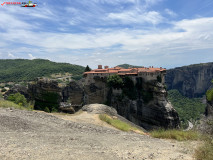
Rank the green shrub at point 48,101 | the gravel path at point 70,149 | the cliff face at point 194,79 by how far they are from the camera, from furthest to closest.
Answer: the cliff face at point 194,79 < the green shrub at point 48,101 < the gravel path at point 70,149

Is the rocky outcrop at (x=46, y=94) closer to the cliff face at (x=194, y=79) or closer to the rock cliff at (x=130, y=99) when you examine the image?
the rock cliff at (x=130, y=99)

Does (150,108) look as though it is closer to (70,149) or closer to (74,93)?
(74,93)

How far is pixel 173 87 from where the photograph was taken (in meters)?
137

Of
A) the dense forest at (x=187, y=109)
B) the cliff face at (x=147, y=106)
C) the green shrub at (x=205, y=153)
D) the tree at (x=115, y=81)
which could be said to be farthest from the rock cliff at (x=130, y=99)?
the green shrub at (x=205, y=153)

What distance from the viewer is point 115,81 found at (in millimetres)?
39000

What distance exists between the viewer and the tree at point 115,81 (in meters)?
38.7

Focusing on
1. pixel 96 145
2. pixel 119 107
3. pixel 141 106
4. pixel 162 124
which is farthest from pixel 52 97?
pixel 96 145

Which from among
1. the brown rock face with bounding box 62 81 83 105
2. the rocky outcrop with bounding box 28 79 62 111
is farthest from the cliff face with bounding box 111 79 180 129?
the brown rock face with bounding box 62 81 83 105

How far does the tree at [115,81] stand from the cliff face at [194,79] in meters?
108

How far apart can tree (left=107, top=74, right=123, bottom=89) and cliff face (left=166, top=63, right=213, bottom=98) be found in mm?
107529

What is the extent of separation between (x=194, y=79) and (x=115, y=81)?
111298 millimetres

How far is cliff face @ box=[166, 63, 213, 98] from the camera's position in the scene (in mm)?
123125

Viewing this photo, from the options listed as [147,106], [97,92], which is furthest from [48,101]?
[147,106]

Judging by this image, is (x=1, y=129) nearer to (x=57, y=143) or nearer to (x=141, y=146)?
(x=57, y=143)
